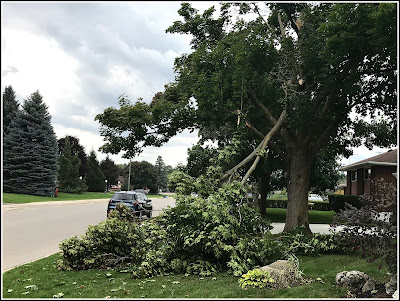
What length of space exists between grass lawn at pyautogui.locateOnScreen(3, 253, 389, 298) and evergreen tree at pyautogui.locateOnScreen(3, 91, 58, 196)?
30.1m

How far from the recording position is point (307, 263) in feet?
27.6

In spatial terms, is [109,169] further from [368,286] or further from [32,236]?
[368,286]

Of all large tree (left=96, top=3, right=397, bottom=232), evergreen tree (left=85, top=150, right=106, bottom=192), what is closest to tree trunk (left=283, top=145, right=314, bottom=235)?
large tree (left=96, top=3, right=397, bottom=232)

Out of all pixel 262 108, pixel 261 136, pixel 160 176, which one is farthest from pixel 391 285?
pixel 160 176

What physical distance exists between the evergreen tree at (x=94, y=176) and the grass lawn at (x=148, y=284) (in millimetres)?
46931

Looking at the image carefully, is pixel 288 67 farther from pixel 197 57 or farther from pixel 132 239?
pixel 132 239

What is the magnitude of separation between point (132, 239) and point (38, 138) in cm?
3214

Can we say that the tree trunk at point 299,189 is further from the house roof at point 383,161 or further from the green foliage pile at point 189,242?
the house roof at point 383,161

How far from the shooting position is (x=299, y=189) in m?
11.7

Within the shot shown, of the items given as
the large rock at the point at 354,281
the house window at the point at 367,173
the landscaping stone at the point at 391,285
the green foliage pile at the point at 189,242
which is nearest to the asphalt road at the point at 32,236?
the green foliage pile at the point at 189,242

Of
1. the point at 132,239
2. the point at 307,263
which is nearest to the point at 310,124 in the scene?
the point at 307,263

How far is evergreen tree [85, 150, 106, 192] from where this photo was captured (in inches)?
2112

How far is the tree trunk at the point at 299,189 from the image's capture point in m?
11.6

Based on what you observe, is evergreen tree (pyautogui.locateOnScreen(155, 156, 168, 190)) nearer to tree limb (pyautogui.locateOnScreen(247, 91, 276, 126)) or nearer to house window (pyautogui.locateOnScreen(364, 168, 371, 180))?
house window (pyautogui.locateOnScreen(364, 168, 371, 180))
